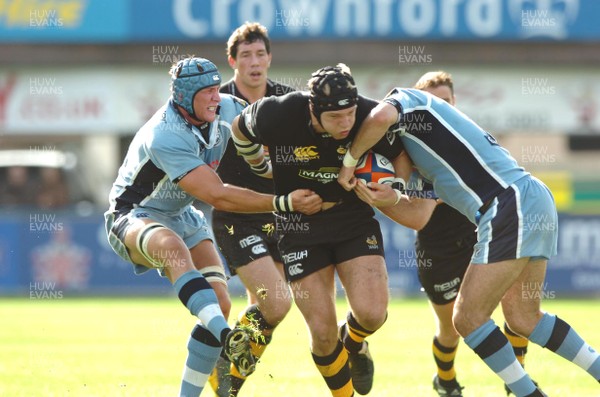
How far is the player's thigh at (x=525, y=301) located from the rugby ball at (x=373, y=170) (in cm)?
102

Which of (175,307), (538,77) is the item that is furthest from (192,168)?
(538,77)

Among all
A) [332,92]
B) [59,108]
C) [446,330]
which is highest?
[332,92]

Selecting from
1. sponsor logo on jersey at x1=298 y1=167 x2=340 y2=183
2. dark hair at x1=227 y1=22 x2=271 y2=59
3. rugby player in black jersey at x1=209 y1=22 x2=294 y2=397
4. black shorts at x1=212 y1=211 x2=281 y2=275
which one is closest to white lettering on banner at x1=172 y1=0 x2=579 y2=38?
dark hair at x1=227 y1=22 x2=271 y2=59

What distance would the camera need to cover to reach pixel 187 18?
23.4 m

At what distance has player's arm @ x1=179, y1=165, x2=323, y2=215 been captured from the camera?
23.0 ft

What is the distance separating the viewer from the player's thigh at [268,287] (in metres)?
7.96

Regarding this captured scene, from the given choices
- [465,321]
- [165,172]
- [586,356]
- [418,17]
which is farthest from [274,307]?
[418,17]

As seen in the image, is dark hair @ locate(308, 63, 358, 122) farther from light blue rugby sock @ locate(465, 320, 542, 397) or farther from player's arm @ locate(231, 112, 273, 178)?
light blue rugby sock @ locate(465, 320, 542, 397)

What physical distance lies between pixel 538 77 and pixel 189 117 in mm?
18169

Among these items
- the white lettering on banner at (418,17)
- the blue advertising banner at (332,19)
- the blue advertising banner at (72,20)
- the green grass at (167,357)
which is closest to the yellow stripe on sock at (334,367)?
the green grass at (167,357)

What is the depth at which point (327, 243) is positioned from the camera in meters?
7.25

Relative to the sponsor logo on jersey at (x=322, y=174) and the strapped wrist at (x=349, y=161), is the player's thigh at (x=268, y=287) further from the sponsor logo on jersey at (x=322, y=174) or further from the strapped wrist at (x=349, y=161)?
the strapped wrist at (x=349, y=161)

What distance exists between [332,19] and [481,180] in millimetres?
16983

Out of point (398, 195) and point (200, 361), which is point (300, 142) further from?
point (200, 361)
